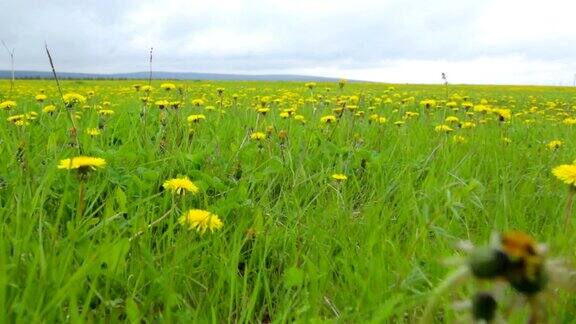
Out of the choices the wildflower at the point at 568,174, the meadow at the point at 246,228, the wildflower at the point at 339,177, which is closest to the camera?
the meadow at the point at 246,228

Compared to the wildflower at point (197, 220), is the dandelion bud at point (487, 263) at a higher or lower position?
higher

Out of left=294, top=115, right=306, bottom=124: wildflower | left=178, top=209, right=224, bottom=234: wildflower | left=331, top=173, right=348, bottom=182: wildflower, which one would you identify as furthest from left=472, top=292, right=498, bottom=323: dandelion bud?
left=294, top=115, right=306, bottom=124: wildflower

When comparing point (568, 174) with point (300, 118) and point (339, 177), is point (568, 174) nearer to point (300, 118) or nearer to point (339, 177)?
point (339, 177)

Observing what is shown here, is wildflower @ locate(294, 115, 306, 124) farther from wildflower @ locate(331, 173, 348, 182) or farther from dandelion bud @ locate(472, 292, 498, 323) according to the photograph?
dandelion bud @ locate(472, 292, 498, 323)

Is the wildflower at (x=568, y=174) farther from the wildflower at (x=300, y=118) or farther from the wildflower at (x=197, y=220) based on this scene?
the wildflower at (x=300, y=118)

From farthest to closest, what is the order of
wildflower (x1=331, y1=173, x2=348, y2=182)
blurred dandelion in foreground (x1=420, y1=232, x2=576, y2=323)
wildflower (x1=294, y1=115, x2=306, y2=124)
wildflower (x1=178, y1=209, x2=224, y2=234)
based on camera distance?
wildflower (x1=294, y1=115, x2=306, y2=124) → wildflower (x1=331, y1=173, x2=348, y2=182) → wildflower (x1=178, y1=209, x2=224, y2=234) → blurred dandelion in foreground (x1=420, y1=232, x2=576, y2=323)

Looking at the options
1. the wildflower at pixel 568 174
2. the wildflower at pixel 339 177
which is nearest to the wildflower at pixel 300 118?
the wildflower at pixel 339 177

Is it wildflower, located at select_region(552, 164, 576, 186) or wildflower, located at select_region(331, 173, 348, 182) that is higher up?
wildflower, located at select_region(552, 164, 576, 186)

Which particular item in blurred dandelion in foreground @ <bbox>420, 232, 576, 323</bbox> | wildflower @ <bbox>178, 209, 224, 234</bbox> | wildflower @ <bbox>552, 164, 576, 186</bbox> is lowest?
wildflower @ <bbox>178, 209, 224, 234</bbox>

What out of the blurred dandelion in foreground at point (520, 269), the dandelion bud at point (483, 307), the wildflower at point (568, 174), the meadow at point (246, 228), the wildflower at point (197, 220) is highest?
the blurred dandelion in foreground at point (520, 269)

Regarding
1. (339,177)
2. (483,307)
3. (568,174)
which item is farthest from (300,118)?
(483,307)

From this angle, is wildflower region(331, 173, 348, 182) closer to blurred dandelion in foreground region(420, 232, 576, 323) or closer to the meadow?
the meadow

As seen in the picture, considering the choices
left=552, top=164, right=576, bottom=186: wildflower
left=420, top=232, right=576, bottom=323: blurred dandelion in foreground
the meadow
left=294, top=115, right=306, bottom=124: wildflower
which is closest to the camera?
left=420, top=232, right=576, bottom=323: blurred dandelion in foreground

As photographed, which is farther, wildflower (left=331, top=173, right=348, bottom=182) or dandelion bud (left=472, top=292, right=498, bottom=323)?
wildflower (left=331, top=173, right=348, bottom=182)
